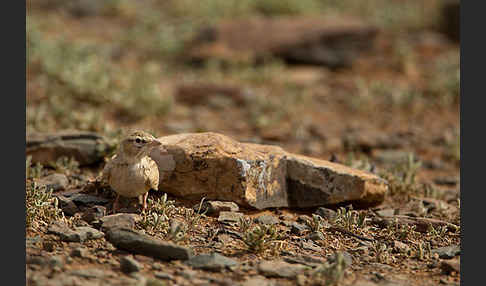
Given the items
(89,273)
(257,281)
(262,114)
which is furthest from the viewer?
(262,114)

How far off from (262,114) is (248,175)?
191 inches

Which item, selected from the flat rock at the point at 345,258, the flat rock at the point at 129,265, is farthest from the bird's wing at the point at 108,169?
the flat rock at the point at 345,258

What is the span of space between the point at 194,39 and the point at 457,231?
8855 millimetres

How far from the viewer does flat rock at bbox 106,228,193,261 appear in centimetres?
416

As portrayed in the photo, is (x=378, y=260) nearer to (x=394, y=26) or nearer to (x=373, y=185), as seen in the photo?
(x=373, y=185)

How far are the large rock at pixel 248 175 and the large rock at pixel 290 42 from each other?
6.98 meters

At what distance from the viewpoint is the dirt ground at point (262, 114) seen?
4348 millimetres

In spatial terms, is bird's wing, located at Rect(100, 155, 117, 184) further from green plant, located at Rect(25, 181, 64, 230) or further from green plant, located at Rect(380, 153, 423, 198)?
green plant, located at Rect(380, 153, 423, 198)

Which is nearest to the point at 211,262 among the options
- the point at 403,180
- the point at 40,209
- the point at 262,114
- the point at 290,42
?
the point at 40,209

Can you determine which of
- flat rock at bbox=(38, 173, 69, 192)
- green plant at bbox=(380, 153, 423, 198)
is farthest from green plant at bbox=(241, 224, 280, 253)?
green plant at bbox=(380, 153, 423, 198)

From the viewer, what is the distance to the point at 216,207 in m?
5.17

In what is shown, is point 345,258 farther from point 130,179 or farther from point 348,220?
point 130,179

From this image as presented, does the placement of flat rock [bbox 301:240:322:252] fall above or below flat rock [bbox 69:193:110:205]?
below

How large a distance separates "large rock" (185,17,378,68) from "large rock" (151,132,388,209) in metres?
6.98
